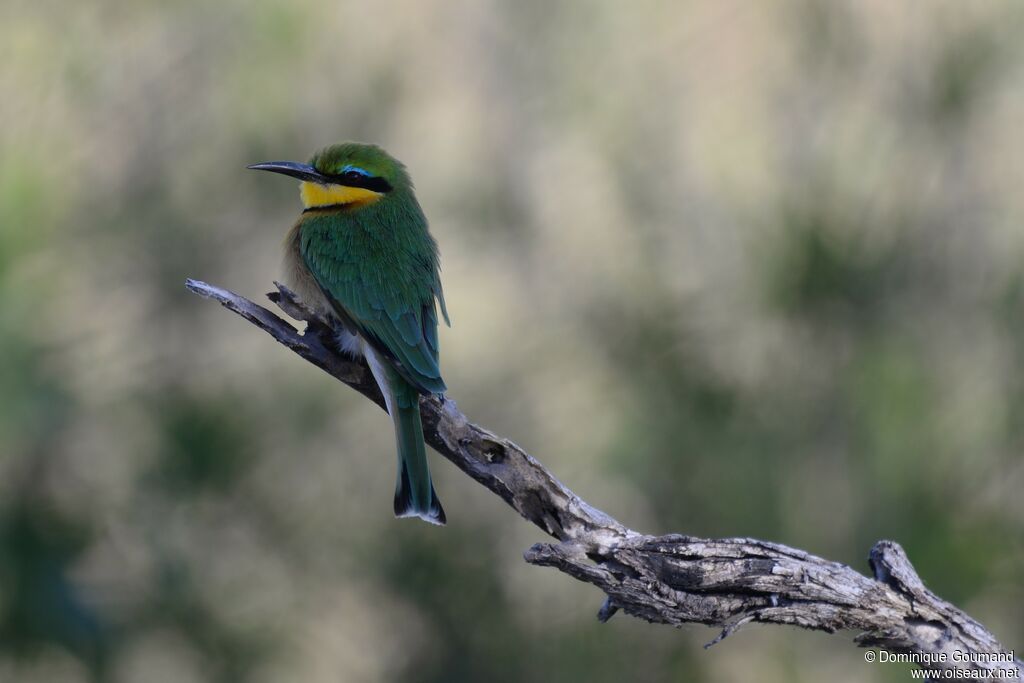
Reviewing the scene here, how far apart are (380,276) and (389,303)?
11 cm

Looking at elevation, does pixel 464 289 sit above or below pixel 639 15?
below

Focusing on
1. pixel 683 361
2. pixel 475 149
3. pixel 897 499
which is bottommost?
pixel 897 499

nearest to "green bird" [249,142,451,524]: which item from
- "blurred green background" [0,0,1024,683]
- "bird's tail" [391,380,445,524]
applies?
"bird's tail" [391,380,445,524]

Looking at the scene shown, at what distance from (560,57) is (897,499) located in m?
2.68

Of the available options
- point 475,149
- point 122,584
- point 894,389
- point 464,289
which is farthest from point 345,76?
point 894,389

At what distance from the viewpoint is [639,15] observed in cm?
556

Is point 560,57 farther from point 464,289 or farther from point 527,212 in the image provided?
point 464,289

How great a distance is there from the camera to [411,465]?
2609 millimetres

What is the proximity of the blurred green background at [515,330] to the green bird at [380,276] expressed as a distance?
1698 mm

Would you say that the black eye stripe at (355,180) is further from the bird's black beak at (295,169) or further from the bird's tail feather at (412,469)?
the bird's tail feather at (412,469)

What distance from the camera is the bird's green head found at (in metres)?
3.21

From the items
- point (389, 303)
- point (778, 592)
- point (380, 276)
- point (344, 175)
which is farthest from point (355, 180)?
point (778, 592)

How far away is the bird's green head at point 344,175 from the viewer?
126 inches

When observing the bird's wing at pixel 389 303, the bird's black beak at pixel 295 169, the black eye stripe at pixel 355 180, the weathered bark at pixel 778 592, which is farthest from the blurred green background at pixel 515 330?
the weathered bark at pixel 778 592
